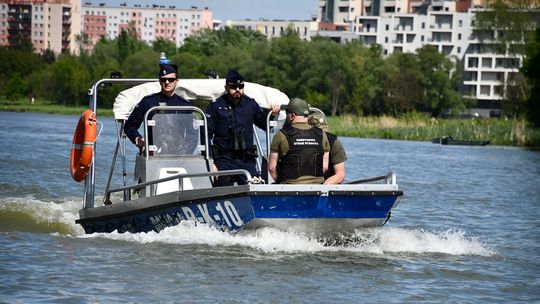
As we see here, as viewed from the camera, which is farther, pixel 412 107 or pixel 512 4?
pixel 412 107

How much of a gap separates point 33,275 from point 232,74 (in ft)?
12.0

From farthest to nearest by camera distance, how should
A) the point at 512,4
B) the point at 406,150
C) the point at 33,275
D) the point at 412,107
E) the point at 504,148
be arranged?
the point at 412,107 < the point at 512,4 < the point at 504,148 < the point at 406,150 < the point at 33,275

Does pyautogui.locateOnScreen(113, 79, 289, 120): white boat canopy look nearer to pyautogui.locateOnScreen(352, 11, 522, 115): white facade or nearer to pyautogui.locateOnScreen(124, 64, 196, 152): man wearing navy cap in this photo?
pyautogui.locateOnScreen(124, 64, 196, 152): man wearing navy cap

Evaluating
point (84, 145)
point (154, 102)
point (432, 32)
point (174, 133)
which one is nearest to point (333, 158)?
point (174, 133)

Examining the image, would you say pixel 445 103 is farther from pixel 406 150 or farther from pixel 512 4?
pixel 406 150

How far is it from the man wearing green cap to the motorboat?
1.03 feet

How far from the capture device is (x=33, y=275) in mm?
13484

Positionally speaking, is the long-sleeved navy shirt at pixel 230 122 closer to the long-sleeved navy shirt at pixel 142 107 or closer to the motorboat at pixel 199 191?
the motorboat at pixel 199 191

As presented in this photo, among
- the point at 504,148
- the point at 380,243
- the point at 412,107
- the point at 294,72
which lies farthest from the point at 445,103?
the point at 380,243

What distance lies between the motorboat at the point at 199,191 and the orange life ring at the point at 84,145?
0.5 inches

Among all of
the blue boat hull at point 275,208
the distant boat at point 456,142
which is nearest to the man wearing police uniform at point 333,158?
the blue boat hull at point 275,208

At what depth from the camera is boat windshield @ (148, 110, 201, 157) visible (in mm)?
15914

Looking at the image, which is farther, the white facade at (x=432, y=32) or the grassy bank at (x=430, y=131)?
the white facade at (x=432, y=32)

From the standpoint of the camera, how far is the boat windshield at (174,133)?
15914 millimetres
